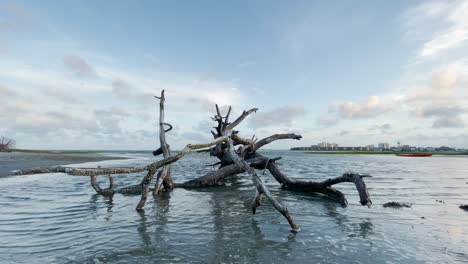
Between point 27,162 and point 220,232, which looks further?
point 27,162

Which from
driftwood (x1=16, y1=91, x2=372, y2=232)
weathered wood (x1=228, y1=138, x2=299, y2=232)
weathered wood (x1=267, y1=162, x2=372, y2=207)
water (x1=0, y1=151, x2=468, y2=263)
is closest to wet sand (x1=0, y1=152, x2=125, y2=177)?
driftwood (x1=16, y1=91, x2=372, y2=232)

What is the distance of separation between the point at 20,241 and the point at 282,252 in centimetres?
714

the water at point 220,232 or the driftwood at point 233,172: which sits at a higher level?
the driftwood at point 233,172

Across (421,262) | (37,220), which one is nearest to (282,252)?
(421,262)

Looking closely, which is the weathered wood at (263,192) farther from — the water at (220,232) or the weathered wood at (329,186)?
the weathered wood at (329,186)

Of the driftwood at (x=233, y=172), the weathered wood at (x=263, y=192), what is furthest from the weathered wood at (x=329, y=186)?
the weathered wood at (x=263, y=192)

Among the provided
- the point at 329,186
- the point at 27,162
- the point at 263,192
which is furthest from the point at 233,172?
the point at 27,162

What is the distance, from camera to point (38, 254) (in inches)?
277

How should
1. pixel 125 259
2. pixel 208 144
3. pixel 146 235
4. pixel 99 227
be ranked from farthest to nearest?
pixel 208 144 < pixel 99 227 < pixel 146 235 < pixel 125 259

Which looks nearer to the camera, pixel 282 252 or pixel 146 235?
pixel 282 252

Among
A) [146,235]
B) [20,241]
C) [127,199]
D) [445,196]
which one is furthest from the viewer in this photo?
[445,196]

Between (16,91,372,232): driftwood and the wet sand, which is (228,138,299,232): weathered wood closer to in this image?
(16,91,372,232): driftwood

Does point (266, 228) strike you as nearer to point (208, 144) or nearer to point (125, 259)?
point (208, 144)

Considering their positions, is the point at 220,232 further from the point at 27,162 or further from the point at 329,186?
the point at 27,162
